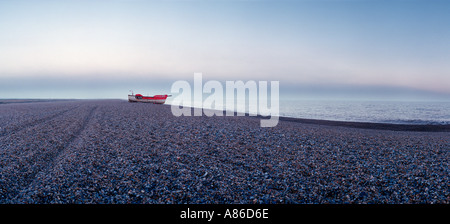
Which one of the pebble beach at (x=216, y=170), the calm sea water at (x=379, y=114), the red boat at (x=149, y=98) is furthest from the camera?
the red boat at (x=149, y=98)

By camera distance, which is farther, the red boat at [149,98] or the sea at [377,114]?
the red boat at [149,98]

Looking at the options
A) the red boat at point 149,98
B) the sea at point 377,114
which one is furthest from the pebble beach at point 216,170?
the red boat at point 149,98

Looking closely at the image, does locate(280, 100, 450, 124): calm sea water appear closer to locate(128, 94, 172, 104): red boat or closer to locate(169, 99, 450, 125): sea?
locate(169, 99, 450, 125): sea

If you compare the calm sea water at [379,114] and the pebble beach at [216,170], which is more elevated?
the calm sea water at [379,114]

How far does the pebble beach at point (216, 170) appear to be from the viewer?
7.70 meters

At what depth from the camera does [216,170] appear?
391 inches

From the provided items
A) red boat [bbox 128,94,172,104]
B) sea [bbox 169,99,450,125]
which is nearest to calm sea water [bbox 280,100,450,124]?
sea [bbox 169,99,450,125]

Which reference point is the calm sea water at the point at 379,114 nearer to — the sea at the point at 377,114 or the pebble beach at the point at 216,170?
the sea at the point at 377,114

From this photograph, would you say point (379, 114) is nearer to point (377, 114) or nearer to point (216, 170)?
point (377, 114)
